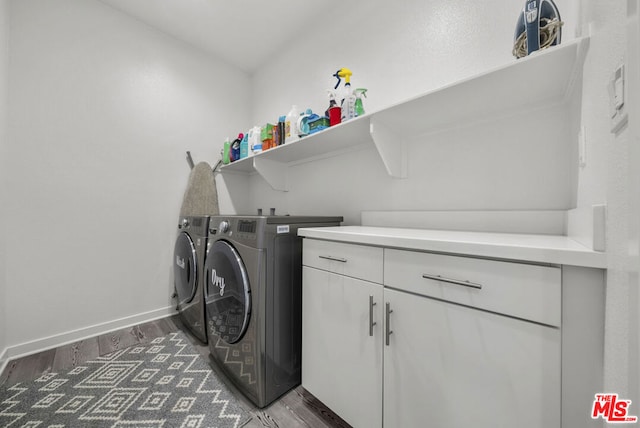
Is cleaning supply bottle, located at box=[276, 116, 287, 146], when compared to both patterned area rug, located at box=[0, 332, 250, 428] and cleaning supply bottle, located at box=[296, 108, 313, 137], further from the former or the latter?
patterned area rug, located at box=[0, 332, 250, 428]

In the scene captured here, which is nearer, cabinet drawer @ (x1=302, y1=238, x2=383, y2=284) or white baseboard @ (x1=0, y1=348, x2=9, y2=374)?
cabinet drawer @ (x1=302, y1=238, x2=383, y2=284)

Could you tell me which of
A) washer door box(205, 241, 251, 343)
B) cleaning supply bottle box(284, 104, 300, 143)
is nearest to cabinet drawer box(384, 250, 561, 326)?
washer door box(205, 241, 251, 343)

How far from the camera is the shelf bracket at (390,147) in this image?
4.23 ft

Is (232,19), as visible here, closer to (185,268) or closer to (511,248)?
(185,268)

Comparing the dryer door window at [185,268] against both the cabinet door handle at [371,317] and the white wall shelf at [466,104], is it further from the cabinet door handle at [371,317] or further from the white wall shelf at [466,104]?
the cabinet door handle at [371,317]

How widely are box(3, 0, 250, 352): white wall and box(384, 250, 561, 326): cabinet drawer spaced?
2.27 meters

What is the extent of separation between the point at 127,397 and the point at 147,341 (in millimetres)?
635

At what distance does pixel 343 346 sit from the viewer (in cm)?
103

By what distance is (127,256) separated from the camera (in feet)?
6.81

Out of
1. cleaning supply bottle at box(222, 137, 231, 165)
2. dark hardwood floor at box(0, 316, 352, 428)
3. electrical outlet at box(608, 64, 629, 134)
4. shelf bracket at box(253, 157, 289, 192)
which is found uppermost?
cleaning supply bottle at box(222, 137, 231, 165)

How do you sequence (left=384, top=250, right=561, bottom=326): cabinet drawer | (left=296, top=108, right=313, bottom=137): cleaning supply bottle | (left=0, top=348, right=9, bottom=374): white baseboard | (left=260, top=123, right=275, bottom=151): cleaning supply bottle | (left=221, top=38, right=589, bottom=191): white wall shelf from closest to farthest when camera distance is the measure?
(left=384, top=250, right=561, bottom=326): cabinet drawer, (left=221, top=38, right=589, bottom=191): white wall shelf, (left=0, top=348, right=9, bottom=374): white baseboard, (left=296, top=108, right=313, bottom=137): cleaning supply bottle, (left=260, top=123, right=275, bottom=151): cleaning supply bottle

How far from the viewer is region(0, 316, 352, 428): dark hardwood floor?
44.6 inches

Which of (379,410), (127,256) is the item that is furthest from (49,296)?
(379,410)

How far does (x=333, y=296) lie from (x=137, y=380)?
1.30 metres
